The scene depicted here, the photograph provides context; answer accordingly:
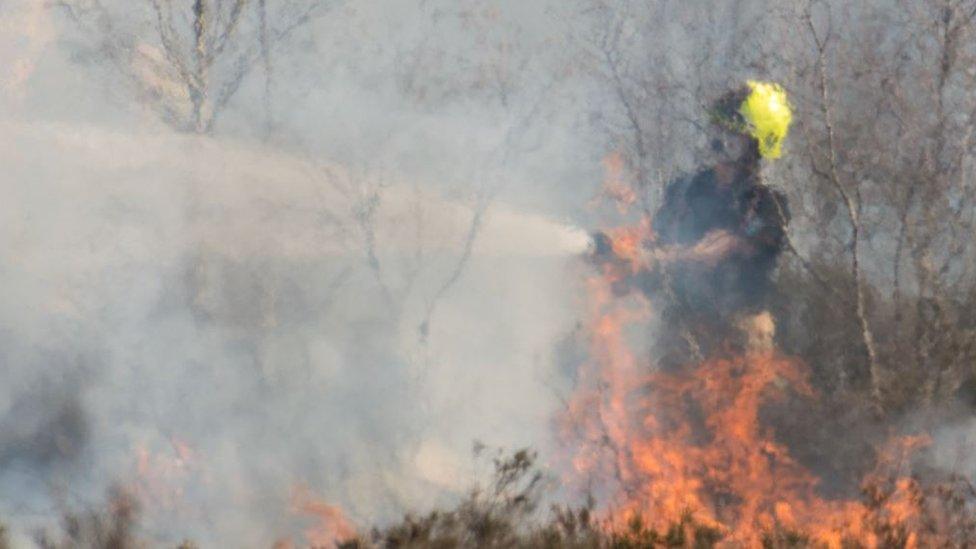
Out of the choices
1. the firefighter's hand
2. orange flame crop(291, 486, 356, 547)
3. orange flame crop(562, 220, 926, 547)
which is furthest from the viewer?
orange flame crop(291, 486, 356, 547)

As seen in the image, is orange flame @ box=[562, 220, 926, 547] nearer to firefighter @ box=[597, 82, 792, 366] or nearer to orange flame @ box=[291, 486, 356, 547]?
firefighter @ box=[597, 82, 792, 366]

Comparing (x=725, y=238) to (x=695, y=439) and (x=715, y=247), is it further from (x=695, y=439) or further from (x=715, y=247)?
(x=695, y=439)

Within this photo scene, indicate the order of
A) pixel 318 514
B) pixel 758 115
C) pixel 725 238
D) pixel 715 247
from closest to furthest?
pixel 758 115 → pixel 725 238 → pixel 715 247 → pixel 318 514

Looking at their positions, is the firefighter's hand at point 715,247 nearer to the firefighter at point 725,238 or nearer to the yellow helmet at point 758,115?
the firefighter at point 725,238

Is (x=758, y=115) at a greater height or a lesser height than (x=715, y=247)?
greater

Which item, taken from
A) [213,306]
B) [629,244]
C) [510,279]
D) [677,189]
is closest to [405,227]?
[510,279]

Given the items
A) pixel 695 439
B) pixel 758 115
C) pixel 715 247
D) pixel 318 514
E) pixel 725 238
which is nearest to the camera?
pixel 758 115

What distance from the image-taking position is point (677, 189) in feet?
39.4

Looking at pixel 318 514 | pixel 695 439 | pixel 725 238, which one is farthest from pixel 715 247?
pixel 318 514

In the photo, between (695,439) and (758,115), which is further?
(695,439)

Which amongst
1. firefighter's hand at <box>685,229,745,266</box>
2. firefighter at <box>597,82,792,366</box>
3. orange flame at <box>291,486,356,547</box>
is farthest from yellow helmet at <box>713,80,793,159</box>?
orange flame at <box>291,486,356,547</box>

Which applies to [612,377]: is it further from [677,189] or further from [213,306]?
[213,306]

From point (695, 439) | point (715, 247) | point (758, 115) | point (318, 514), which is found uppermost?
point (758, 115)

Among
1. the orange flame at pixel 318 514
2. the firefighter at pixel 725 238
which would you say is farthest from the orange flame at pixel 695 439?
the orange flame at pixel 318 514
